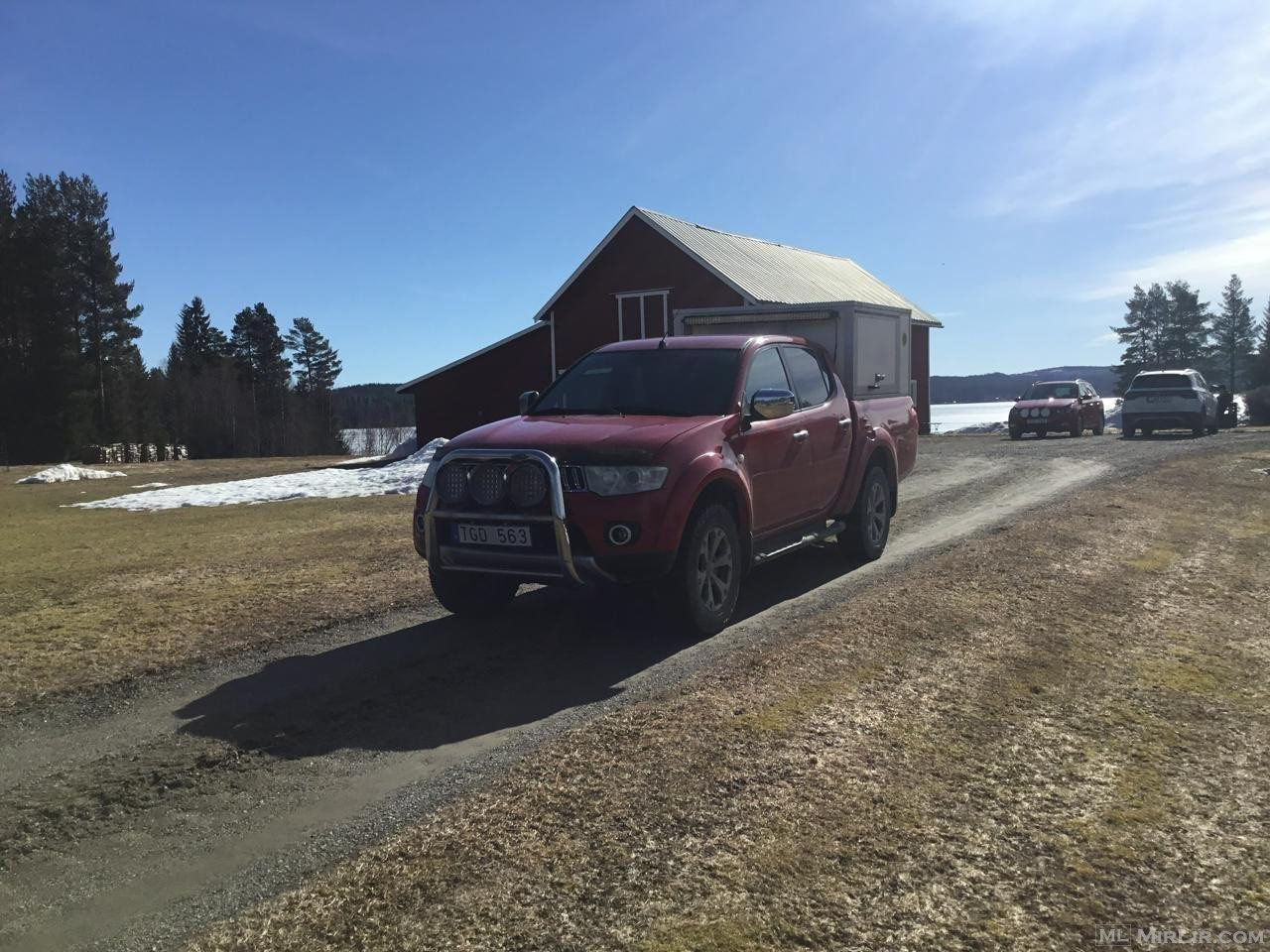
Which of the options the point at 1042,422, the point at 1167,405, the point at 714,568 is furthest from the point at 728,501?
the point at 1042,422

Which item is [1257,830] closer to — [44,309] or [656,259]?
[656,259]

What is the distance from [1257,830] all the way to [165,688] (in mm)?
5210

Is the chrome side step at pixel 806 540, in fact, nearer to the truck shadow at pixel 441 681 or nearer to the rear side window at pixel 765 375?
the truck shadow at pixel 441 681

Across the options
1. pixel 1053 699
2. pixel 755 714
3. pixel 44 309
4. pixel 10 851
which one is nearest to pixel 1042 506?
pixel 1053 699

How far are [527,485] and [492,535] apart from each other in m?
0.38

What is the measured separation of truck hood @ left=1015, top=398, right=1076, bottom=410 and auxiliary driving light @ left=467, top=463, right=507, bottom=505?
2541cm

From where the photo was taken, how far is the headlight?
5.44m

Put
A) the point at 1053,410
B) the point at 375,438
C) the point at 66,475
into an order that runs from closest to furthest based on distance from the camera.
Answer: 1. the point at 66,475
2. the point at 1053,410
3. the point at 375,438

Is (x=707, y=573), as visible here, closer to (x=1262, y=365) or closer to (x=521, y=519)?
(x=521, y=519)

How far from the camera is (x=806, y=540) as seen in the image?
7.30 metres

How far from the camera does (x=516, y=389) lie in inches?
1261

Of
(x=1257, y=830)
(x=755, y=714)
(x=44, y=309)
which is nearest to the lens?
(x=1257, y=830)

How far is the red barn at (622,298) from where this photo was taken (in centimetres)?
2847

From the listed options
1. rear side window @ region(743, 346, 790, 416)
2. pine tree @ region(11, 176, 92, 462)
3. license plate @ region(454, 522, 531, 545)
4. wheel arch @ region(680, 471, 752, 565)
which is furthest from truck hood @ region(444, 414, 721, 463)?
pine tree @ region(11, 176, 92, 462)
